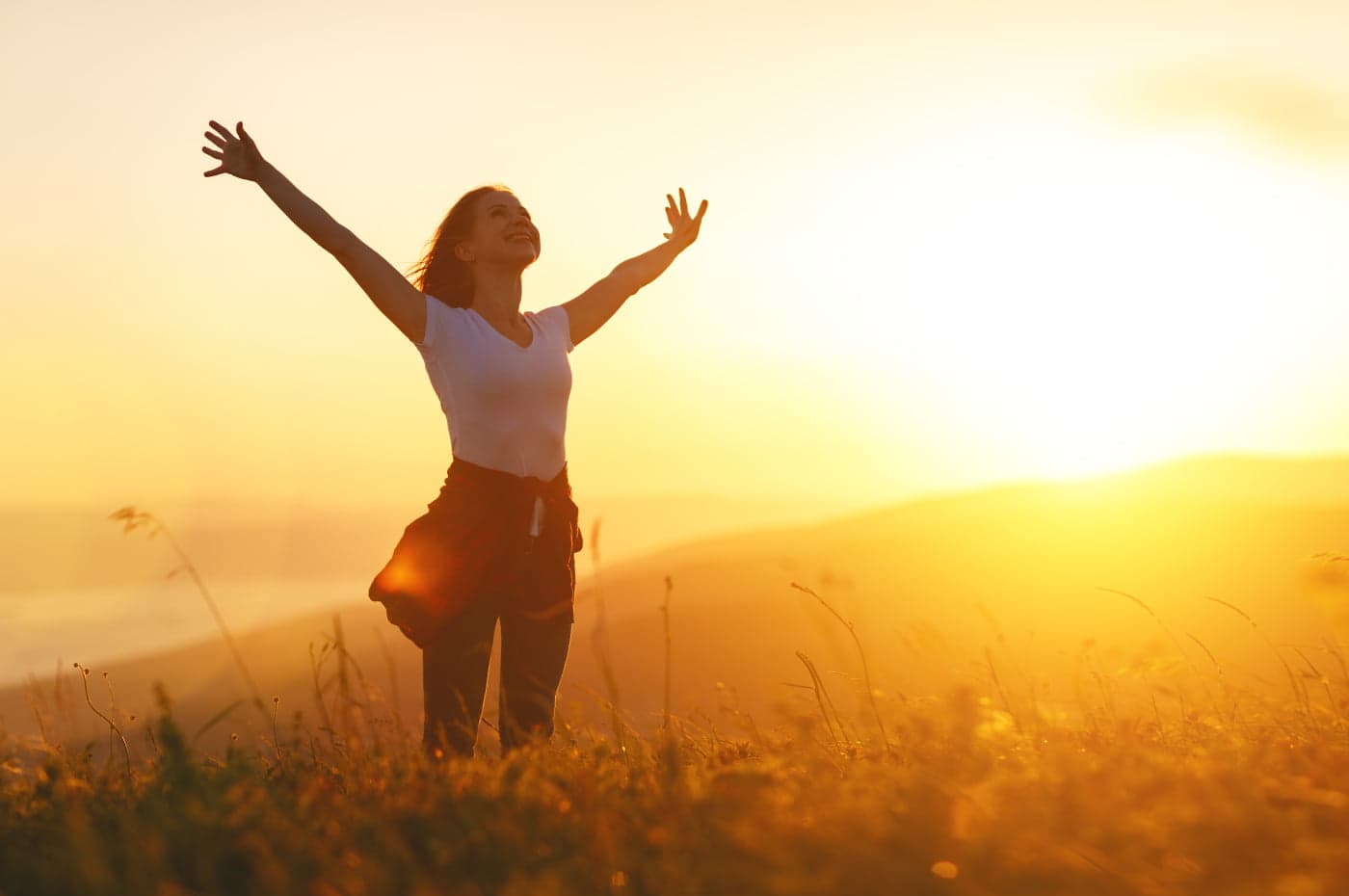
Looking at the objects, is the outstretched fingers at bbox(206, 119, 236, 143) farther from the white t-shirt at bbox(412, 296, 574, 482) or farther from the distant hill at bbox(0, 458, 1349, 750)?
the distant hill at bbox(0, 458, 1349, 750)

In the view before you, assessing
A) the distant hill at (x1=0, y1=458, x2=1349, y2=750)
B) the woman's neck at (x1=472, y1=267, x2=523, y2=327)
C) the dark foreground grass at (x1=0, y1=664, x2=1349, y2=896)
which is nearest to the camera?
the dark foreground grass at (x1=0, y1=664, x2=1349, y2=896)

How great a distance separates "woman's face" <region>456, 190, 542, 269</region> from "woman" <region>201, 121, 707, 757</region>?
13.8 inches

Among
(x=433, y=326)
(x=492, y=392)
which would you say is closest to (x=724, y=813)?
(x=492, y=392)

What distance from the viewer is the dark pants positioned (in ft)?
17.8

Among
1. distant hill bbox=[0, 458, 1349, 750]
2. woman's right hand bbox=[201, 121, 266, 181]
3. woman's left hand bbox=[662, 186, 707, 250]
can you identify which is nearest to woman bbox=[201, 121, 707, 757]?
woman's right hand bbox=[201, 121, 266, 181]

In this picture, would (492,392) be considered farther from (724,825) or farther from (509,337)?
(724,825)

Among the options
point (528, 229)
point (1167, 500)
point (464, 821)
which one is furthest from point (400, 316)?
point (1167, 500)

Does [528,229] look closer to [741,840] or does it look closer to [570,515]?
[570,515]

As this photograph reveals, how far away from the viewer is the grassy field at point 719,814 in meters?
3.07

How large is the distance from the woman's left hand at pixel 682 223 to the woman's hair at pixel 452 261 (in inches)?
52.6

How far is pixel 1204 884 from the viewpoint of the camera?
299cm

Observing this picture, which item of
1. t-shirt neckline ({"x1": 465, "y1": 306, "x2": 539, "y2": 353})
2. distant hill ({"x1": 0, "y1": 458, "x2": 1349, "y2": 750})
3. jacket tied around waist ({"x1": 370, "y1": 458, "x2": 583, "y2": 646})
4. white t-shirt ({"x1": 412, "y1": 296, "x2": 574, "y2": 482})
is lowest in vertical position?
distant hill ({"x1": 0, "y1": 458, "x2": 1349, "y2": 750})

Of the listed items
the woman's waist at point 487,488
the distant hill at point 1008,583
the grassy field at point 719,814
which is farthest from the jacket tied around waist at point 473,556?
the distant hill at point 1008,583

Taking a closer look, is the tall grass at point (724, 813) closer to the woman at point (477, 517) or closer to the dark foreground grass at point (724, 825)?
the dark foreground grass at point (724, 825)
